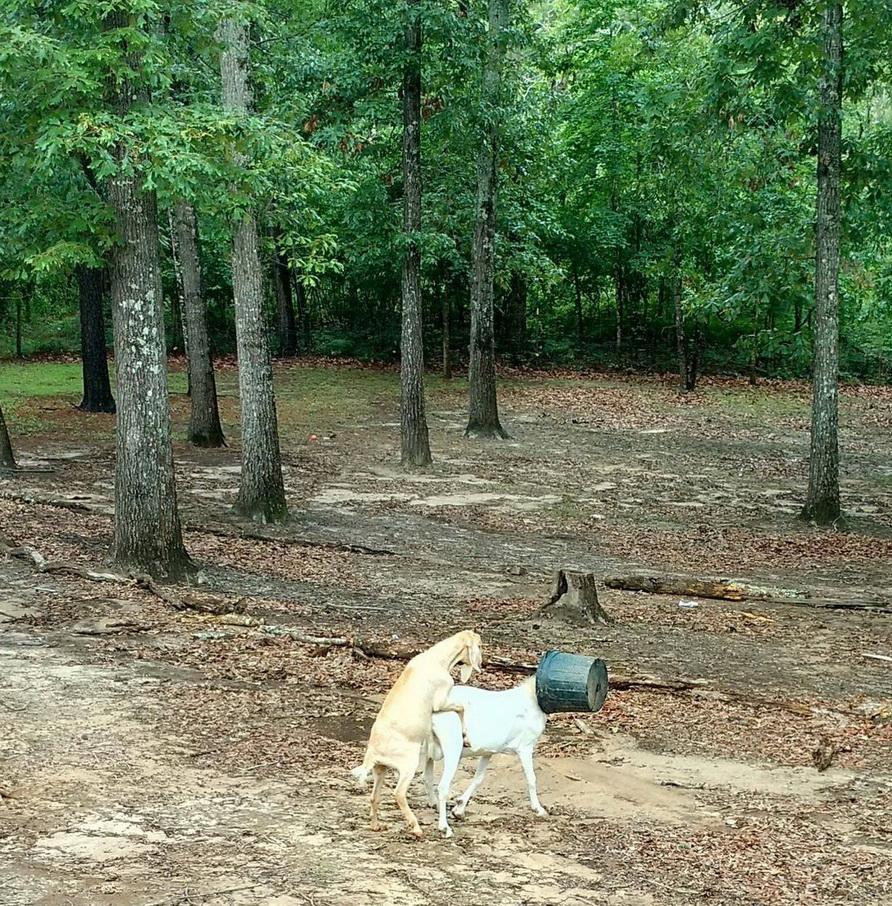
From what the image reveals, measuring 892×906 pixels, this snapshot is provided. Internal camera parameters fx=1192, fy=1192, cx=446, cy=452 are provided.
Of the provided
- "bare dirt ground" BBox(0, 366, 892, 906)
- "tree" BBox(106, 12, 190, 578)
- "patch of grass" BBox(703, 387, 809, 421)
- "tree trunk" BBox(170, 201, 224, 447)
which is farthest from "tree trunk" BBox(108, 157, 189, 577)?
"patch of grass" BBox(703, 387, 809, 421)

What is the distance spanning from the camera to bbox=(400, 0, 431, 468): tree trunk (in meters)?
19.8

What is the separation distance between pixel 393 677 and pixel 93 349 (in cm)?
1838

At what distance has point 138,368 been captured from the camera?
425 inches

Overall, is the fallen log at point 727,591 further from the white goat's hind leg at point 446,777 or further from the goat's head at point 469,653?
the white goat's hind leg at point 446,777

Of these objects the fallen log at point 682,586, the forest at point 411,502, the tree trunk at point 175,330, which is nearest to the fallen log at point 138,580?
the forest at point 411,502

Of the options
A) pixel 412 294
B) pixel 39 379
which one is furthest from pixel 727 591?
pixel 39 379

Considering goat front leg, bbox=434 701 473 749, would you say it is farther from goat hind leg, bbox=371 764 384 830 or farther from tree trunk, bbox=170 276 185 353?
tree trunk, bbox=170 276 185 353

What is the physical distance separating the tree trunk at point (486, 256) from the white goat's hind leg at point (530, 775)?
53.8 feet

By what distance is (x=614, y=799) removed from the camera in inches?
250

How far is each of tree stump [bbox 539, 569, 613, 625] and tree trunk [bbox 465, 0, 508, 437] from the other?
39.0ft

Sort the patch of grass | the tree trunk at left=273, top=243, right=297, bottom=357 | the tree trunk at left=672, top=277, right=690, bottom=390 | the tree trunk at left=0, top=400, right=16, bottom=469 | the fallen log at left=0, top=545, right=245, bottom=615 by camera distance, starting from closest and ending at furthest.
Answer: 1. the fallen log at left=0, top=545, right=245, bottom=615
2. the tree trunk at left=0, top=400, right=16, bottom=469
3. the patch of grass
4. the tree trunk at left=672, top=277, right=690, bottom=390
5. the tree trunk at left=273, top=243, right=297, bottom=357

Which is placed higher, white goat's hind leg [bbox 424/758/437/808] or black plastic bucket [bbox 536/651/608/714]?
black plastic bucket [bbox 536/651/608/714]

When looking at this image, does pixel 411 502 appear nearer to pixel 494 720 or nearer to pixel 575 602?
pixel 575 602

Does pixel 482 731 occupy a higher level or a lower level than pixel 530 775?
higher
